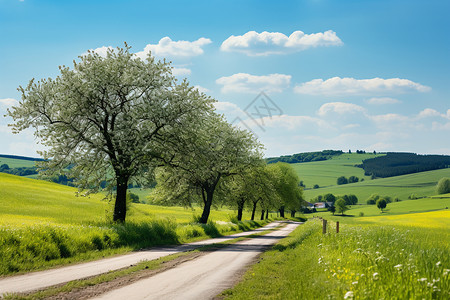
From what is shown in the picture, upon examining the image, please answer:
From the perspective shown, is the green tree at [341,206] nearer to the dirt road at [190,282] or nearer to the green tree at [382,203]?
the green tree at [382,203]

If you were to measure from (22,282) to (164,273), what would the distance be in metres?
4.82

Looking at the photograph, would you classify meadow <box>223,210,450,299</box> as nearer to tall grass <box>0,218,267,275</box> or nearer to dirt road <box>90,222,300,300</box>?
dirt road <box>90,222,300,300</box>

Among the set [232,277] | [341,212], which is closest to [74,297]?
[232,277]

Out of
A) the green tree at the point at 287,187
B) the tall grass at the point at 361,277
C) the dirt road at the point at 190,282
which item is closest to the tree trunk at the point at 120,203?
the dirt road at the point at 190,282

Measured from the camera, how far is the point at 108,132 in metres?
26.1

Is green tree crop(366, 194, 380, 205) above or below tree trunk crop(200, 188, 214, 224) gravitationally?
below

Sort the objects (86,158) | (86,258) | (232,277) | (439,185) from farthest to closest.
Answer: (439,185) < (86,158) < (86,258) < (232,277)

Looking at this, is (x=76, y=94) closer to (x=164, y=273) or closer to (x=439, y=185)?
(x=164, y=273)

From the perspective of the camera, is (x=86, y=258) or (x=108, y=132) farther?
(x=108, y=132)

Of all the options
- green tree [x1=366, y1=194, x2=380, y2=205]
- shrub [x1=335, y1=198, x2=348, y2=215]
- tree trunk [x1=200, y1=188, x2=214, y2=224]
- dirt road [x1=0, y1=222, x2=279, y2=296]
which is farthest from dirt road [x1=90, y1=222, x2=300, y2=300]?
green tree [x1=366, y1=194, x2=380, y2=205]

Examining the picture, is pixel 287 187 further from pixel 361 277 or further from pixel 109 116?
pixel 361 277

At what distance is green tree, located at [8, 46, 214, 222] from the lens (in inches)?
1008

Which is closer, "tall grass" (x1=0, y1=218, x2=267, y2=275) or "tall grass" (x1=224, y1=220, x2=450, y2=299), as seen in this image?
"tall grass" (x1=224, y1=220, x2=450, y2=299)

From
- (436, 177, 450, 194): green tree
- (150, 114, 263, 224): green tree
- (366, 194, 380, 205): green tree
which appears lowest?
(366, 194, 380, 205): green tree
